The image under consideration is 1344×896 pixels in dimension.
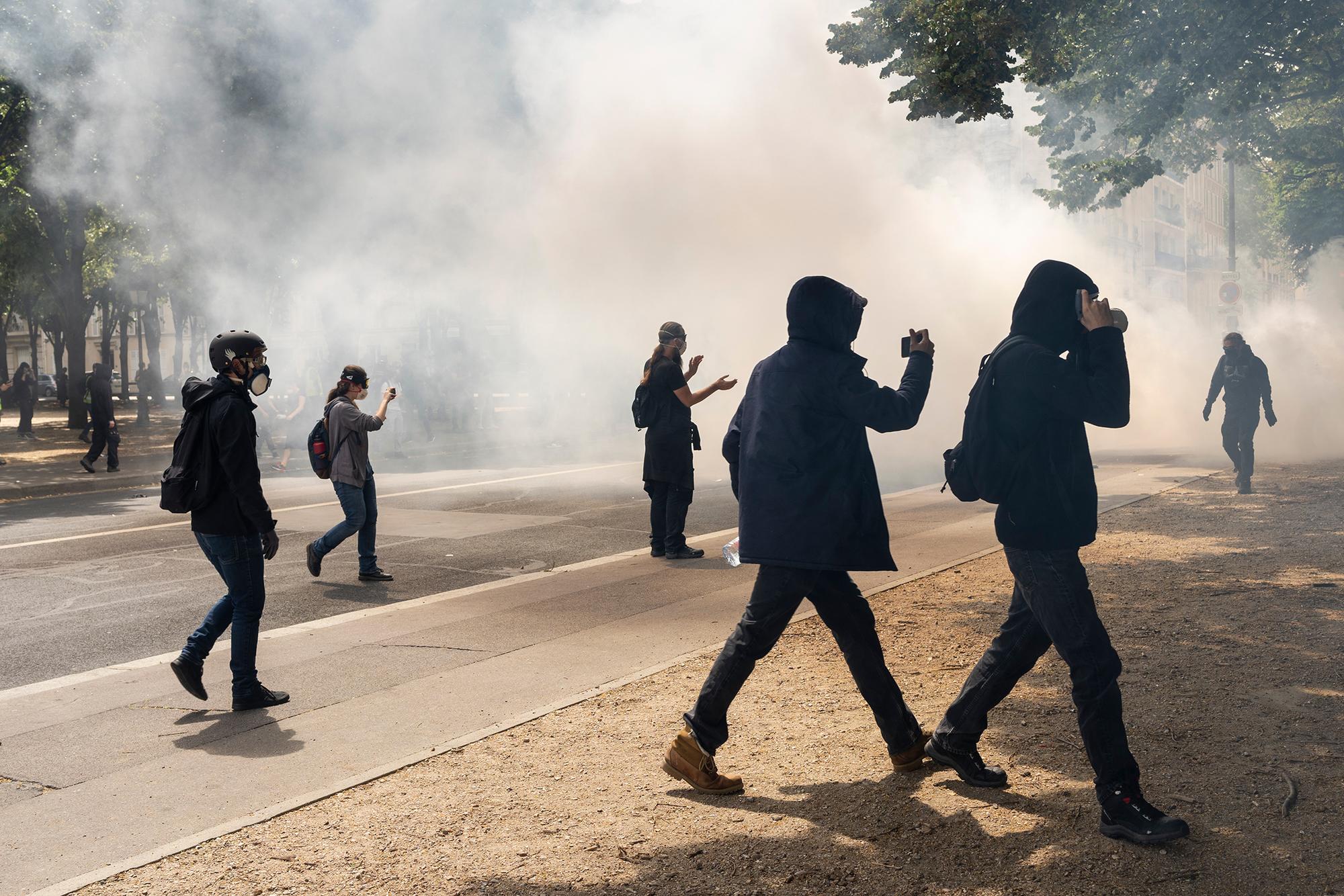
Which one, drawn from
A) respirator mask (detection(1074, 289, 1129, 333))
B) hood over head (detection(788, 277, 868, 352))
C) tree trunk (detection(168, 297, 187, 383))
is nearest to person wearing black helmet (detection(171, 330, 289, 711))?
hood over head (detection(788, 277, 868, 352))

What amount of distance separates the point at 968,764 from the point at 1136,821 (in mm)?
602

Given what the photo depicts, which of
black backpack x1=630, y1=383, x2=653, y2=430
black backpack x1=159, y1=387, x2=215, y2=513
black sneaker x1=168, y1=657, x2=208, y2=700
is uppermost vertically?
black backpack x1=630, y1=383, x2=653, y2=430

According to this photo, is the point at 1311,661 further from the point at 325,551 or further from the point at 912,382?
the point at 325,551

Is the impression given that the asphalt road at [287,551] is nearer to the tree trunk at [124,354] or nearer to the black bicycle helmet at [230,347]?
the black bicycle helmet at [230,347]

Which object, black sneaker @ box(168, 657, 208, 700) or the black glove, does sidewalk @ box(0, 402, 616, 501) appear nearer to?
black sneaker @ box(168, 657, 208, 700)

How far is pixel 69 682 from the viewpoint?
5516 mm

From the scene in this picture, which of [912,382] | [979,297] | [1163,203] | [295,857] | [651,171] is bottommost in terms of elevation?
[295,857]

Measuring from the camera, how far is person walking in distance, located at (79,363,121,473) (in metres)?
16.3

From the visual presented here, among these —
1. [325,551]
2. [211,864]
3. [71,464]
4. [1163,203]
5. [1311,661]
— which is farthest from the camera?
[1163,203]

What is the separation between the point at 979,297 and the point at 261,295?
14.6 meters

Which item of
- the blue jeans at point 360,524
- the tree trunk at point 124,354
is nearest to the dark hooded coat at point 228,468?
the blue jeans at point 360,524

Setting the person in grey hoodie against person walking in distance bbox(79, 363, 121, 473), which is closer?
the person in grey hoodie

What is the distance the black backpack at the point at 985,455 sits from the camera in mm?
3418

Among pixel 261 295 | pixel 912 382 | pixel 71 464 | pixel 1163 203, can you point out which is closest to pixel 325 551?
pixel 912 382
